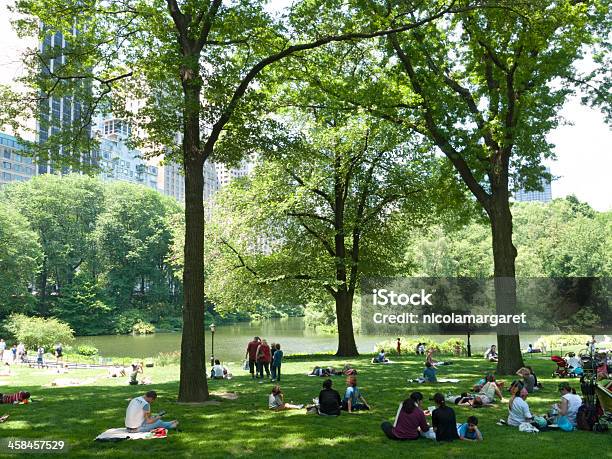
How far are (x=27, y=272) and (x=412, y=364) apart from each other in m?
52.7

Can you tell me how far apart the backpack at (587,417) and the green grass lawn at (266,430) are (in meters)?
0.36

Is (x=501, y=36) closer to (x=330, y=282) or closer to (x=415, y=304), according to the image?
(x=330, y=282)

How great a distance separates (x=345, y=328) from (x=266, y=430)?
785 inches

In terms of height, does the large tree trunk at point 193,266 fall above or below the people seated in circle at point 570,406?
above

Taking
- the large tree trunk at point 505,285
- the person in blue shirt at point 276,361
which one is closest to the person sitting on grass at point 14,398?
the person in blue shirt at point 276,361

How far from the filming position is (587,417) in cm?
1066

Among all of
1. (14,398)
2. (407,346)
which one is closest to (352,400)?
(14,398)

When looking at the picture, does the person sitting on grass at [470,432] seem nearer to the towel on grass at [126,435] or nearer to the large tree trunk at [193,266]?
the towel on grass at [126,435]

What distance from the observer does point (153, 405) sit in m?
13.1

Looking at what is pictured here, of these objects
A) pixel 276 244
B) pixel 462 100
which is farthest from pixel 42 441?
pixel 276 244

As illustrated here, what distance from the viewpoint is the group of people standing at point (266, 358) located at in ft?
62.2

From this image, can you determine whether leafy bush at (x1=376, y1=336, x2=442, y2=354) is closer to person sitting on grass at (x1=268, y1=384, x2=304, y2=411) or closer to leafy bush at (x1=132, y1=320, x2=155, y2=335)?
person sitting on grass at (x1=268, y1=384, x2=304, y2=411)

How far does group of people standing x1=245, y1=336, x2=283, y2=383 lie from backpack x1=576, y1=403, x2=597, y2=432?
10181 mm

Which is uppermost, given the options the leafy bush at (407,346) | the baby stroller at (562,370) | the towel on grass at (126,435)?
the towel on grass at (126,435)
